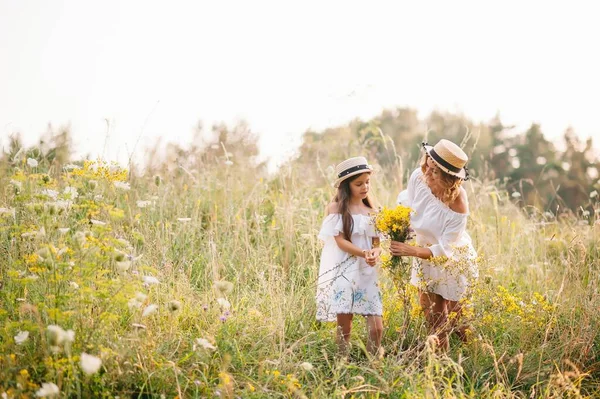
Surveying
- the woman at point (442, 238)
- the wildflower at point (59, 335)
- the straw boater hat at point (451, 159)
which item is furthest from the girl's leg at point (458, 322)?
the wildflower at point (59, 335)

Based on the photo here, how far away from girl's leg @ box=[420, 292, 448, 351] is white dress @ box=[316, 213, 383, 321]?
0.42 m

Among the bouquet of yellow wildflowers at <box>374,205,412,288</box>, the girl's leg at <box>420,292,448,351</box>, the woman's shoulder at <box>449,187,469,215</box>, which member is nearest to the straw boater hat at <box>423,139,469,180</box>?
the woman's shoulder at <box>449,187,469,215</box>

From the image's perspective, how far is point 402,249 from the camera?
414cm

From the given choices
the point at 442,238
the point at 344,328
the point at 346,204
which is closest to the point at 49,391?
the point at 344,328

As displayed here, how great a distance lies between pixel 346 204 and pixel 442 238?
2.40 feet

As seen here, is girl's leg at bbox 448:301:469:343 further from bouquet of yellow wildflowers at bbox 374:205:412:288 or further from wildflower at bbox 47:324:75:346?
wildflower at bbox 47:324:75:346

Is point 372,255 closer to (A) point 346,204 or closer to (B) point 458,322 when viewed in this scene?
(A) point 346,204

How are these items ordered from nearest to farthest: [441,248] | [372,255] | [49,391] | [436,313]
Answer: [49,391] < [372,255] < [441,248] < [436,313]

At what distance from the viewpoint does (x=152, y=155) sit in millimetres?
7031

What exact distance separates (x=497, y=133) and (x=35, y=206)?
17.1 metres

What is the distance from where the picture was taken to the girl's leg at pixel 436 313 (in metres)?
4.33

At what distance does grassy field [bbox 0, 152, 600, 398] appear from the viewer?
3.18m

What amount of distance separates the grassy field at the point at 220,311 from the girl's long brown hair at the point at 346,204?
619 mm

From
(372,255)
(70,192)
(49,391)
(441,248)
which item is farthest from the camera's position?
(441,248)
